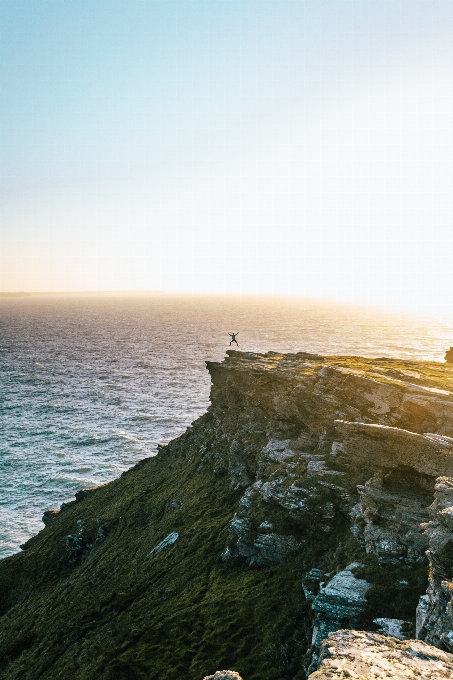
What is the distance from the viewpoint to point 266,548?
30484mm

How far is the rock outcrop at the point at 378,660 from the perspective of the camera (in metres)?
12.9

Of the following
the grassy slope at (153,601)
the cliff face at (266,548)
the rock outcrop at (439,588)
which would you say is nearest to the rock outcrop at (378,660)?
the cliff face at (266,548)

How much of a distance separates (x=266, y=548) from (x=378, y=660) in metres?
17.2

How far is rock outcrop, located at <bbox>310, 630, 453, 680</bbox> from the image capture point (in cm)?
1295

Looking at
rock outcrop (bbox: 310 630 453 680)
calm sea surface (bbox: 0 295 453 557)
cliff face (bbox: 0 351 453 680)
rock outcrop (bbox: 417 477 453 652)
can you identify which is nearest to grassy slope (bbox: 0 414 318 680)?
cliff face (bbox: 0 351 453 680)

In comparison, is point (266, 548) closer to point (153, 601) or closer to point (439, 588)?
point (153, 601)

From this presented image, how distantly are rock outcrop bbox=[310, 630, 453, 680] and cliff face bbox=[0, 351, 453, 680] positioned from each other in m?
1.46

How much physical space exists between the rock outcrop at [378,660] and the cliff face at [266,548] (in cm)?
146

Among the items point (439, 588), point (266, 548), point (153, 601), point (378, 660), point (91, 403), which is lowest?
point (91, 403)

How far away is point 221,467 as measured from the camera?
44.6m

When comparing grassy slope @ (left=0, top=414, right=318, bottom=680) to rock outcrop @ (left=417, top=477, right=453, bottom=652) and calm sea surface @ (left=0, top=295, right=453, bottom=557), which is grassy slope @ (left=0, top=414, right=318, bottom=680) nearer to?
rock outcrop @ (left=417, top=477, right=453, bottom=652)

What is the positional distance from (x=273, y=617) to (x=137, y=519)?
22.4 m

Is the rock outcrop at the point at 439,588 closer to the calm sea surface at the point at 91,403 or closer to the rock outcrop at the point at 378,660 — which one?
the rock outcrop at the point at 378,660

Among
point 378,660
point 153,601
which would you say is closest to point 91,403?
point 153,601
